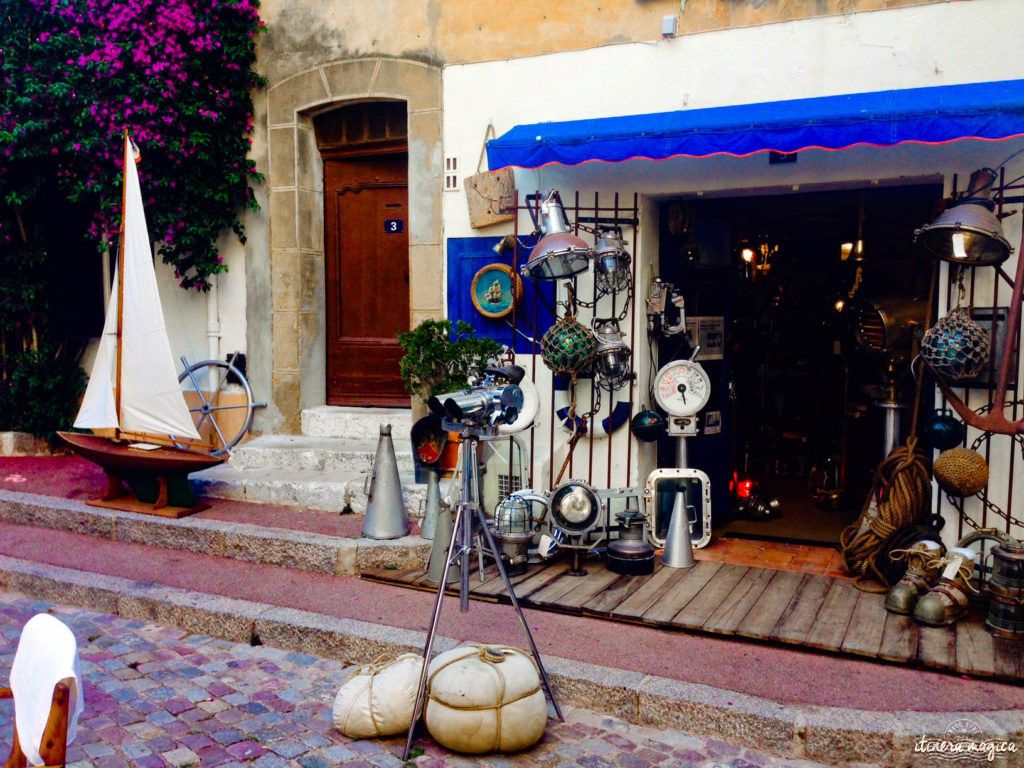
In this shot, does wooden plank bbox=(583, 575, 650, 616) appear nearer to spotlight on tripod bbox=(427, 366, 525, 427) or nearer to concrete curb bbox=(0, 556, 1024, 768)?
concrete curb bbox=(0, 556, 1024, 768)

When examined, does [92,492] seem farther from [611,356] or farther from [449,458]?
[611,356]

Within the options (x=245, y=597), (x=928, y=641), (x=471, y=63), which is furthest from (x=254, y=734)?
(x=471, y=63)

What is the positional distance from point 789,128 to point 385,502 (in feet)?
11.7

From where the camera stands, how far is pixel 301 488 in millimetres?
7125

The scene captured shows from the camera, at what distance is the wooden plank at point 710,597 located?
16.0 feet

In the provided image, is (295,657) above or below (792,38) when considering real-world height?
below

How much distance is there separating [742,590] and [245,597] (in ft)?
10.2

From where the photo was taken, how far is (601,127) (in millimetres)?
5938

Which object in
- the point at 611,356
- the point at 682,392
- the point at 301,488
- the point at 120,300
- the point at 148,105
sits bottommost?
the point at 301,488

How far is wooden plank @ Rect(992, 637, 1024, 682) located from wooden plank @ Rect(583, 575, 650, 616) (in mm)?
1959

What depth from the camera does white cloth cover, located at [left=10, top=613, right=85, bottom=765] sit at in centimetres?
222

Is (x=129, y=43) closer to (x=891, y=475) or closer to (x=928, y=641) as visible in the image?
(x=891, y=475)

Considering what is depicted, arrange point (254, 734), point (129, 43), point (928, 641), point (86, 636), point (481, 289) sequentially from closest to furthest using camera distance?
point (254, 734)
point (928, 641)
point (86, 636)
point (481, 289)
point (129, 43)

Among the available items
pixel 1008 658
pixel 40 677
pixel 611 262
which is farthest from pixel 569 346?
pixel 40 677
